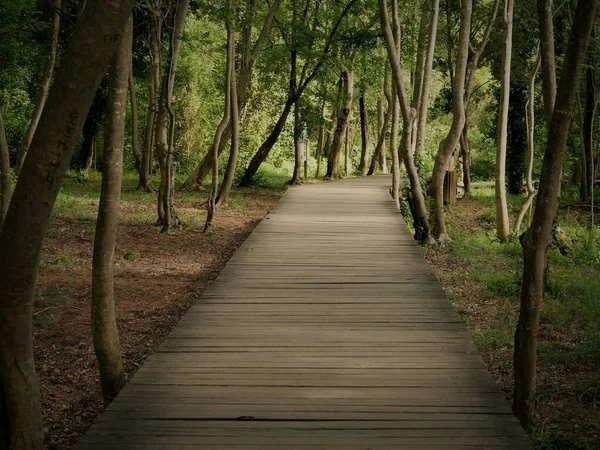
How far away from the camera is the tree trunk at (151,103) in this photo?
15.7m

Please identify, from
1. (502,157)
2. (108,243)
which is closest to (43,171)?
(108,243)

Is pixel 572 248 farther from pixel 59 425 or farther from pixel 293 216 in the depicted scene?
pixel 59 425

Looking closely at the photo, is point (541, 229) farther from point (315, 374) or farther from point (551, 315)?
point (551, 315)

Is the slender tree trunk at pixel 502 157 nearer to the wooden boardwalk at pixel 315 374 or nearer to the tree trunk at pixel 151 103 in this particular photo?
the wooden boardwalk at pixel 315 374

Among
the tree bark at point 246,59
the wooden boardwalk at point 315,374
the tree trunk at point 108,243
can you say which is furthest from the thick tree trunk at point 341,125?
the tree trunk at point 108,243

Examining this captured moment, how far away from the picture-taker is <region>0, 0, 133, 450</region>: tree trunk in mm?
3678

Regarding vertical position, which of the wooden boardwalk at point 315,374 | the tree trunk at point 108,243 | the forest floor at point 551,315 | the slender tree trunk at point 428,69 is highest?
the slender tree trunk at point 428,69

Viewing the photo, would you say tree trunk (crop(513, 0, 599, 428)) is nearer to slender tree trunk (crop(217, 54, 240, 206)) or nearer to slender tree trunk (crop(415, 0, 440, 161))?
slender tree trunk (crop(415, 0, 440, 161))

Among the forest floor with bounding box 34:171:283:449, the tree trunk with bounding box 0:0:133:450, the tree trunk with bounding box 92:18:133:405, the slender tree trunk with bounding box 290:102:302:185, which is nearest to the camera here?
the tree trunk with bounding box 0:0:133:450

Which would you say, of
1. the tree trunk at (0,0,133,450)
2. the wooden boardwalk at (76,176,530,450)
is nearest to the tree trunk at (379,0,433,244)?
the wooden boardwalk at (76,176,530,450)

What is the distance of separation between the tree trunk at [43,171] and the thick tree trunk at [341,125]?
21.3 meters

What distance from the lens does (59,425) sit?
5621 mm

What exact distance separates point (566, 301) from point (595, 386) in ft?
11.1

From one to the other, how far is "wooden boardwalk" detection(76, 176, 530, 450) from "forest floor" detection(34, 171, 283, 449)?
2.55 feet
